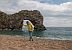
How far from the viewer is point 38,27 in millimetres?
137625

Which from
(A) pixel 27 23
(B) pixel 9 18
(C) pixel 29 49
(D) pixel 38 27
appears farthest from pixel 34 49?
(B) pixel 9 18

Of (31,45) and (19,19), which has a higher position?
(31,45)

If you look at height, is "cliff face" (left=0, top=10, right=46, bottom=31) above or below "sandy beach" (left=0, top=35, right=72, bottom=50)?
below

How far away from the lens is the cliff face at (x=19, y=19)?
139625 millimetres

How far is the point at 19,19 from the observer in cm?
14488

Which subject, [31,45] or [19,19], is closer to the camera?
[31,45]

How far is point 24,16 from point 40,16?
10364 millimetres

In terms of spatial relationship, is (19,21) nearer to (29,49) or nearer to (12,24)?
(12,24)

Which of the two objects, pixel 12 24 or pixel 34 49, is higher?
pixel 34 49

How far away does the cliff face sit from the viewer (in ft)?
458

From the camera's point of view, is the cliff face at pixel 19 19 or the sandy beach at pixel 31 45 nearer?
the sandy beach at pixel 31 45

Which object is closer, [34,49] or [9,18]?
[34,49]

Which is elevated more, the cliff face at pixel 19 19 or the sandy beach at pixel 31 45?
the sandy beach at pixel 31 45

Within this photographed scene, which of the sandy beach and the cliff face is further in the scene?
the cliff face
